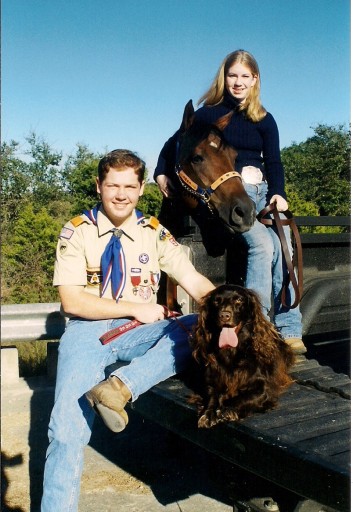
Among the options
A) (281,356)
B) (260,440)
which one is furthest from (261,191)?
(260,440)

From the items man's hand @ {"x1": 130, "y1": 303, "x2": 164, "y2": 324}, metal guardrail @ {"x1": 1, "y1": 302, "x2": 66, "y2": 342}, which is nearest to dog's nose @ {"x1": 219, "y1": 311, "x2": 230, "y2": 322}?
man's hand @ {"x1": 130, "y1": 303, "x2": 164, "y2": 324}

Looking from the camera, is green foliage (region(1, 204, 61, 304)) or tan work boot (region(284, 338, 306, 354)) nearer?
tan work boot (region(284, 338, 306, 354))

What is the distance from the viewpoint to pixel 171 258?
3475 millimetres

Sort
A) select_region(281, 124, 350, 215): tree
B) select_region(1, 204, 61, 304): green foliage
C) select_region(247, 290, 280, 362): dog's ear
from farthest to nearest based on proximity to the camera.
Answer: select_region(281, 124, 350, 215): tree
select_region(1, 204, 61, 304): green foliage
select_region(247, 290, 280, 362): dog's ear

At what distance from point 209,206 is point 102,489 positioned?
187 centimetres

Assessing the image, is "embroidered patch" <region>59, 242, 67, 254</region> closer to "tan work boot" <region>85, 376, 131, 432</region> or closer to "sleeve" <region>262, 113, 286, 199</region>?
"tan work boot" <region>85, 376, 131, 432</region>

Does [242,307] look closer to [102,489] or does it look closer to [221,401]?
[221,401]

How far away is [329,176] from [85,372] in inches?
423

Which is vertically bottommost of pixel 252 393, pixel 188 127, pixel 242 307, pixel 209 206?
pixel 252 393

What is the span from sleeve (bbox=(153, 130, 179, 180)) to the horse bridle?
229 millimetres

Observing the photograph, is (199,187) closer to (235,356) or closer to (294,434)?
(235,356)

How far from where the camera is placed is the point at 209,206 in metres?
3.53

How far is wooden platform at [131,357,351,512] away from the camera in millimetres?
1949

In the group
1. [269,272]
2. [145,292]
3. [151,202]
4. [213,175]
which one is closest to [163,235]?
[145,292]
